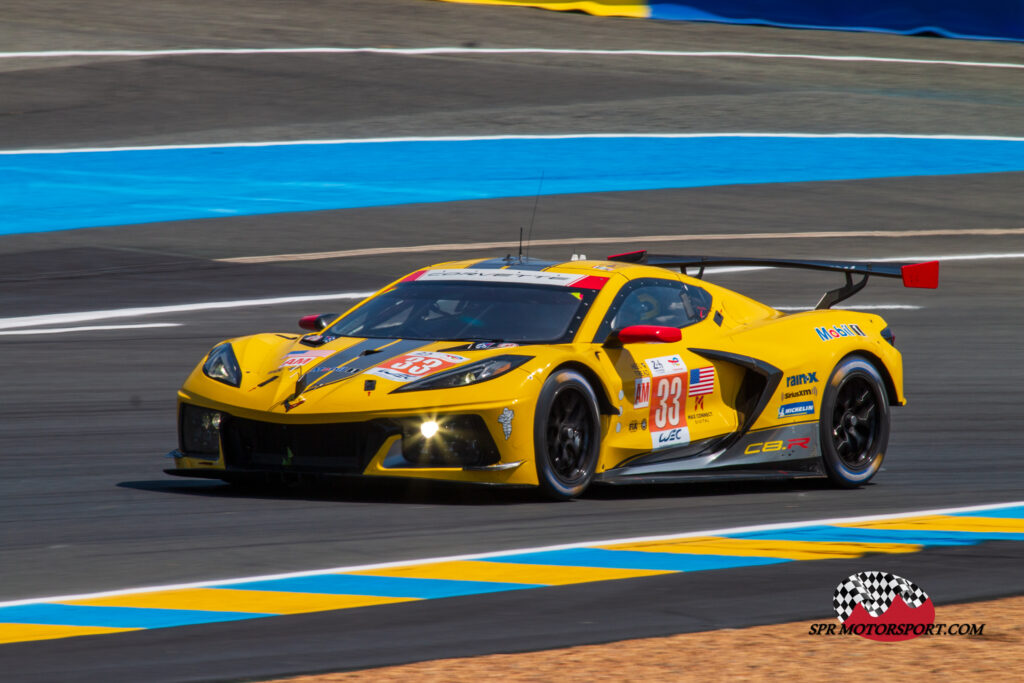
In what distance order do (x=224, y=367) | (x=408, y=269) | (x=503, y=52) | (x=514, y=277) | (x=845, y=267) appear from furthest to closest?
(x=503, y=52)
(x=408, y=269)
(x=845, y=267)
(x=514, y=277)
(x=224, y=367)

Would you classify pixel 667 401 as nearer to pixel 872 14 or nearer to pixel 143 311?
pixel 143 311

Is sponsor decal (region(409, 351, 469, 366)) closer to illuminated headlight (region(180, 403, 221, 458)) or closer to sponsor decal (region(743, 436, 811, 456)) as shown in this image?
illuminated headlight (region(180, 403, 221, 458))

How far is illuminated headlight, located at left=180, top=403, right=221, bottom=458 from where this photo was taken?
915 centimetres

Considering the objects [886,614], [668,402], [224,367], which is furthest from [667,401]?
[886,614]

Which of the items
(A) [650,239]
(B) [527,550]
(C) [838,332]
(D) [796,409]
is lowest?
(B) [527,550]

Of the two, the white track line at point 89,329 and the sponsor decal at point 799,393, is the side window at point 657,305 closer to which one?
the sponsor decal at point 799,393

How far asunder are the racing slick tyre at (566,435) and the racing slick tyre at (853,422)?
175 centimetres

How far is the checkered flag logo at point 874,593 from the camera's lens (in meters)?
6.89

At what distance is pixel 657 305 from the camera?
1013 centimetres

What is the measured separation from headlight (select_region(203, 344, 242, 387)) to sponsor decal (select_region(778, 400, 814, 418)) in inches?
121

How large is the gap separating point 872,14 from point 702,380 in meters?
26.1

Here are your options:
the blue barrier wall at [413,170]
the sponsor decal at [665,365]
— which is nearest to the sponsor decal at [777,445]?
the sponsor decal at [665,365]

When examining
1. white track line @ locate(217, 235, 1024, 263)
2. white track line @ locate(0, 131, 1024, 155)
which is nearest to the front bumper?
white track line @ locate(217, 235, 1024, 263)

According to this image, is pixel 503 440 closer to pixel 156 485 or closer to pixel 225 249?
pixel 156 485
